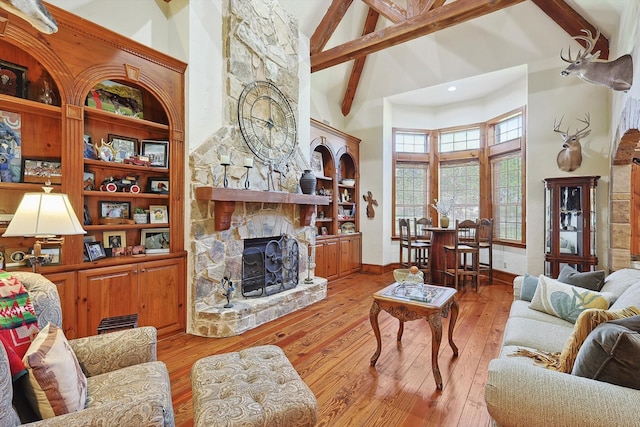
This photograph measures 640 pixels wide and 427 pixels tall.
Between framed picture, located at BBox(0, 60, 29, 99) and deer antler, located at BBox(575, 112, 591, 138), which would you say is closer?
framed picture, located at BBox(0, 60, 29, 99)

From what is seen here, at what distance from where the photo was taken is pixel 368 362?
2615mm

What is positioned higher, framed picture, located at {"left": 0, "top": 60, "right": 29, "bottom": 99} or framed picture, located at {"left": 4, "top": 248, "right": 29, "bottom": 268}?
framed picture, located at {"left": 0, "top": 60, "right": 29, "bottom": 99}

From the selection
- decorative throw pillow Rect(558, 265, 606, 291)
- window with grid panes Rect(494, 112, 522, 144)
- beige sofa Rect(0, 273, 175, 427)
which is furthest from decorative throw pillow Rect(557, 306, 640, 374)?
window with grid panes Rect(494, 112, 522, 144)

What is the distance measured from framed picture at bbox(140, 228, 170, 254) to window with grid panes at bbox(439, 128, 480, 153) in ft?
19.3

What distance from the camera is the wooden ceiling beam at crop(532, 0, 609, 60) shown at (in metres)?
4.28

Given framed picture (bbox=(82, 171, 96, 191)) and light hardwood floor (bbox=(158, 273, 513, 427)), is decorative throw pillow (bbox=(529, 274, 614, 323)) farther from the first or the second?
framed picture (bbox=(82, 171, 96, 191))

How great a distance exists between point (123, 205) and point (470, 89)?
6217 mm

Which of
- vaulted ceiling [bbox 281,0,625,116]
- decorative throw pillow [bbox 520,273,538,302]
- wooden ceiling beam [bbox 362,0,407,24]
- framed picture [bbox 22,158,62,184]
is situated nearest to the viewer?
framed picture [bbox 22,158,62,184]

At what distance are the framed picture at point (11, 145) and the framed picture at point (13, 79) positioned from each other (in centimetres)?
16

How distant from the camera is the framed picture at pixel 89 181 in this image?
9.27 feet

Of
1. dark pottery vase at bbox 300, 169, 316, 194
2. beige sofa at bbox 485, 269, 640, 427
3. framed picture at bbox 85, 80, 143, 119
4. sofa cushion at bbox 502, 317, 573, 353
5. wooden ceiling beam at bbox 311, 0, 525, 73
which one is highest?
wooden ceiling beam at bbox 311, 0, 525, 73

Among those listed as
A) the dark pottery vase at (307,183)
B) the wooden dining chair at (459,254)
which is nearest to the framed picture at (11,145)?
the dark pottery vase at (307,183)

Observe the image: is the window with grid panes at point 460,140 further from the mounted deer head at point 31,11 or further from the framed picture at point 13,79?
the framed picture at point 13,79

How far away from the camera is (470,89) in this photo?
19.7 ft
